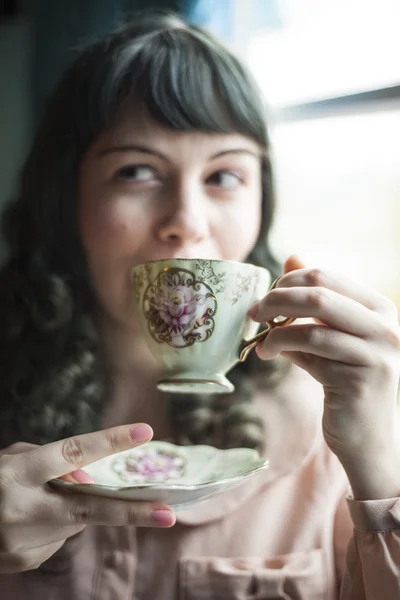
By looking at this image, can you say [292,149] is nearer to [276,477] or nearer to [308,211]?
[308,211]

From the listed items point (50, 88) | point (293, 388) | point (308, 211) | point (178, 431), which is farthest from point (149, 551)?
point (50, 88)

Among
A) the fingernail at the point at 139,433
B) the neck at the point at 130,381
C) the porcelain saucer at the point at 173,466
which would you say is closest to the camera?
the fingernail at the point at 139,433

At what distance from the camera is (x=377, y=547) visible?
51 cm

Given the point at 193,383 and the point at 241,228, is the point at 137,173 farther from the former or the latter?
the point at 193,383

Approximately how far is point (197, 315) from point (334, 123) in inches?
11.1

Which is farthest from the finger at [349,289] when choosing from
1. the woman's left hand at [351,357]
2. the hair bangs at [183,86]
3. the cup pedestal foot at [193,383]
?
the hair bangs at [183,86]

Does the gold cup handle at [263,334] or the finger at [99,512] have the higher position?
the gold cup handle at [263,334]

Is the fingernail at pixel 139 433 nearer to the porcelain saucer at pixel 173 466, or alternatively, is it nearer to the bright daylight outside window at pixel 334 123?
the porcelain saucer at pixel 173 466

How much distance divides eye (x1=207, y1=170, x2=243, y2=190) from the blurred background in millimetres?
51

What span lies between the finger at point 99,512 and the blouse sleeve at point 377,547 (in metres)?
0.17

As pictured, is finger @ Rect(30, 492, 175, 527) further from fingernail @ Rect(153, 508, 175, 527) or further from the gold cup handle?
the gold cup handle

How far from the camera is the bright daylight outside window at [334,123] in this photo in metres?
0.64

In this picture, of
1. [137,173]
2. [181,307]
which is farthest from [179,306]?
[137,173]

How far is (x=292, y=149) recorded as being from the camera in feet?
2.22
